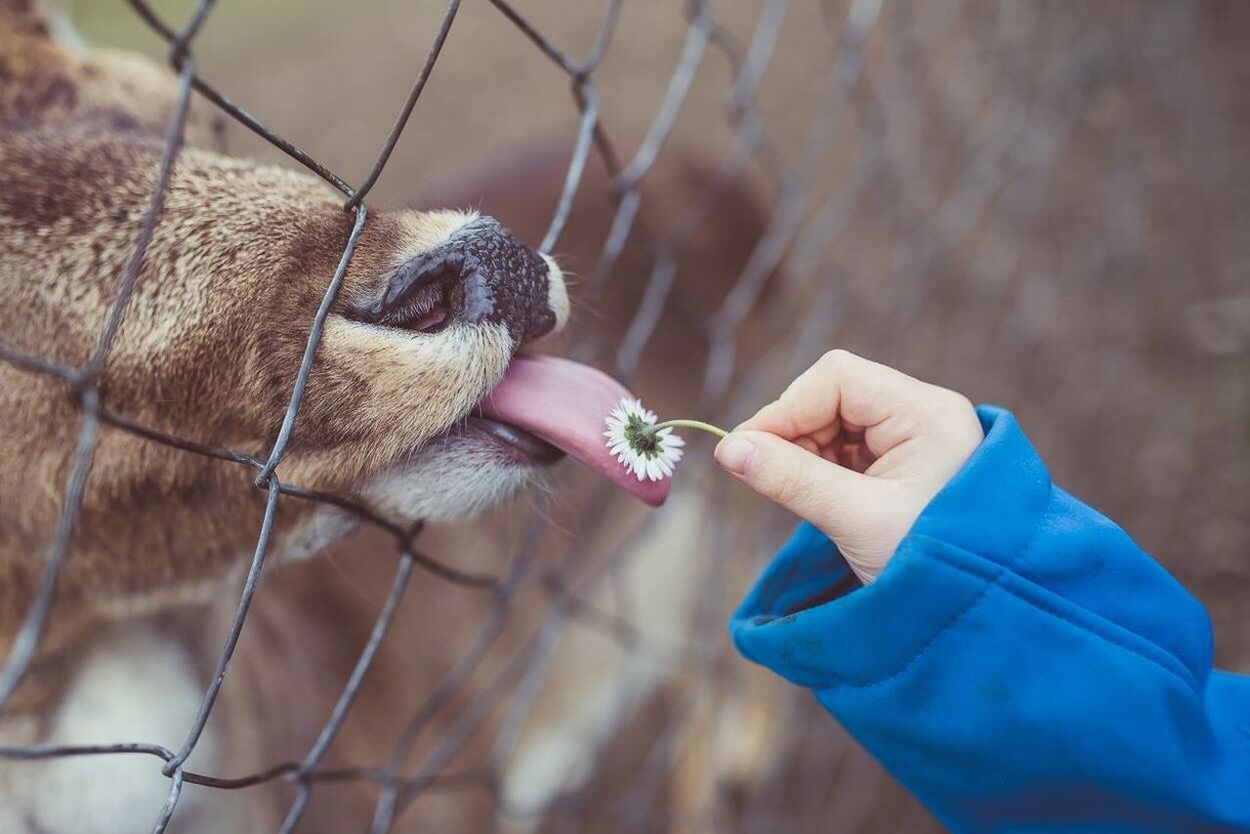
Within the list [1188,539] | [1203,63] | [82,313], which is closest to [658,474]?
[82,313]

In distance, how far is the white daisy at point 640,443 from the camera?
85 cm

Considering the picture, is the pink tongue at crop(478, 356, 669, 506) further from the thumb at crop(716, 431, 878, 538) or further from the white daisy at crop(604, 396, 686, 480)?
the thumb at crop(716, 431, 878, 538)

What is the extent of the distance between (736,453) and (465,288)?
29 cm

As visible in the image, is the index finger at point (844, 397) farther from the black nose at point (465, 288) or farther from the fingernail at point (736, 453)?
the black nose at point (465, 288)

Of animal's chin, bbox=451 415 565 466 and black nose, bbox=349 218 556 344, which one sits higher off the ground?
black nose, bbox=349 218 556 344

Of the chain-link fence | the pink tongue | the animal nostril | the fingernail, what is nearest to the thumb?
the fingernail

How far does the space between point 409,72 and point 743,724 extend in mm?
3231

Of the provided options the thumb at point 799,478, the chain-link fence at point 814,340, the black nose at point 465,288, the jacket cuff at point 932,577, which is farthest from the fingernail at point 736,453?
the chain-link fence at point 814,340

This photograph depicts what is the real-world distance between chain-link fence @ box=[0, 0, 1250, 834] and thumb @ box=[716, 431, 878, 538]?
2.30 ft

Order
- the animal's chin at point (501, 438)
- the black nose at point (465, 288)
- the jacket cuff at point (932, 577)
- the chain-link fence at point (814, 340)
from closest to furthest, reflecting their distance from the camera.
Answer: the jacket cuff at point (932, 577) → the black nose at point (465, 288) → the animal's chin at point (501, 438) → the chain-link fence at point (814, 340)

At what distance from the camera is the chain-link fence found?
198cm

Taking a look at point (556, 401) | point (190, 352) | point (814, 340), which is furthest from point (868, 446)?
point (814, 340)

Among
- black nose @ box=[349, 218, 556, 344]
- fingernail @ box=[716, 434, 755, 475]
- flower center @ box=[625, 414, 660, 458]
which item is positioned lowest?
flower center @ box=[625, 414, 660, 458]

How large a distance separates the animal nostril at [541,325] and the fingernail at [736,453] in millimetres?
246
